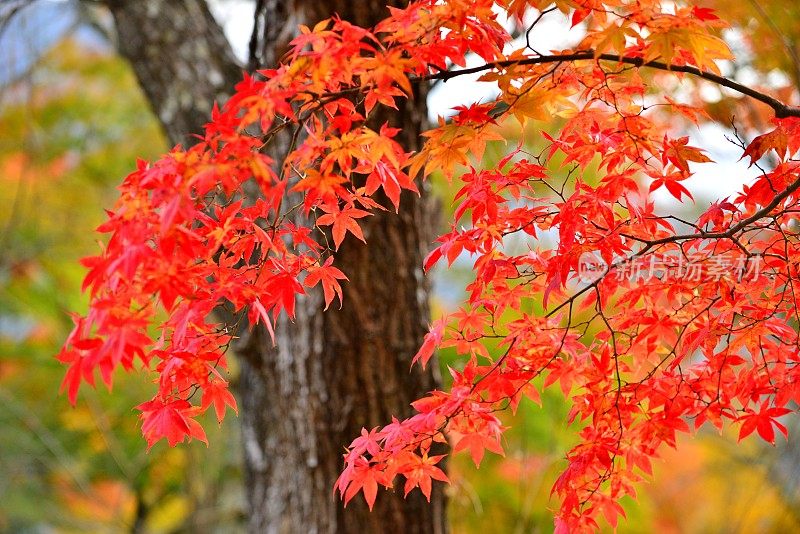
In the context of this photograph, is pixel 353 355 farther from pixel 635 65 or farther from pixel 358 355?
pixel 635 65

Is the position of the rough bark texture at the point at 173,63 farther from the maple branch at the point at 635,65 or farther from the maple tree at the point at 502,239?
the maple branch at the point at 635,65

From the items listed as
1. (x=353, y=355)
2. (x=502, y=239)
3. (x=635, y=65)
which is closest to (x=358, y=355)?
(x=353, y=355)

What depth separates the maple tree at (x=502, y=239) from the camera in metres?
1.17

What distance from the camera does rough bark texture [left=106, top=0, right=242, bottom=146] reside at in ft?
8.52

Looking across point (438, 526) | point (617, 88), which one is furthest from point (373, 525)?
point (617, 88)

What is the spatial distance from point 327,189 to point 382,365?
107 cm

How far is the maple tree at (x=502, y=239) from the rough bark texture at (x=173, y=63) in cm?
115

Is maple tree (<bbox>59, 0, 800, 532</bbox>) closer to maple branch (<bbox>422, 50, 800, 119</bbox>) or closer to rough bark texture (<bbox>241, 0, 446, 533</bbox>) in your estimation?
maple branch (<bbox>422, 50, 800, 119</bbox>)

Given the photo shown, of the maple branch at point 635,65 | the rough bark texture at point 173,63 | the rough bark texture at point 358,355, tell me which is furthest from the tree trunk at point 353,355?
the maple branch at point 635,65

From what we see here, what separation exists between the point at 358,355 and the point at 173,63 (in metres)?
1.19

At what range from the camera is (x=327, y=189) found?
4.08ft

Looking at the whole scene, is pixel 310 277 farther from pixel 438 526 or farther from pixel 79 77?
pixel 79 77

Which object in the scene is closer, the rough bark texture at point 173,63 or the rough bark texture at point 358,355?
the rough bark texture at point 358,355

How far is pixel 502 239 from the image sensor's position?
1.54 metres
